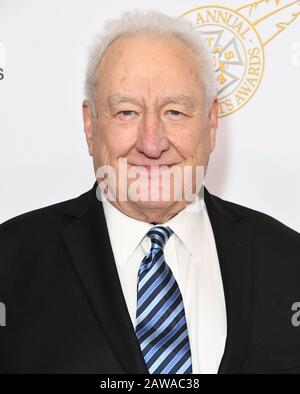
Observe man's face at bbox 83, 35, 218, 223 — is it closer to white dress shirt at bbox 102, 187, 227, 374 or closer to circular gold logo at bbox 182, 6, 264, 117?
white dress shirt at bbox 102, 187, 227, 374

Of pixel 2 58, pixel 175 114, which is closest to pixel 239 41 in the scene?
pixel 175 114

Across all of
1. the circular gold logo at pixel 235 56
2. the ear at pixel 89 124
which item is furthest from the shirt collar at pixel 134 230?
the circular gold logo at pixel 235 56

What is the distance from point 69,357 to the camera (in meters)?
1.33

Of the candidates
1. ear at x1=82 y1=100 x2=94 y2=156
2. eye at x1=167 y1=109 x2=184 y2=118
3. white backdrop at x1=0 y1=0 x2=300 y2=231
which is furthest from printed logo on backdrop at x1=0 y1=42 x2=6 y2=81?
eye at x1=167 y1=109 x2=184 y2=118

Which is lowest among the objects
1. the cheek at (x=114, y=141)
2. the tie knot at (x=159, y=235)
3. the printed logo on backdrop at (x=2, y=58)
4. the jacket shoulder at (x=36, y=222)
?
the tie knot at (x=159, y=235)

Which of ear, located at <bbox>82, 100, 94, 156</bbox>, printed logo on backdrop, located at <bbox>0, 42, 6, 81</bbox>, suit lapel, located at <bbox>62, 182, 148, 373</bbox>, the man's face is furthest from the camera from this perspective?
printed logo on backdrop, located at <bbox>0, 42, 6, 81</bbox>

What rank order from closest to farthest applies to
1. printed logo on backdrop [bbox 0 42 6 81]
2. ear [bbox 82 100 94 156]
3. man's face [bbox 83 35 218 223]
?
man's face [bbox 83 35 218 223], ear [bbox 82 100 94 156], printed logo on backdrop [bbox 0 42 6 81]

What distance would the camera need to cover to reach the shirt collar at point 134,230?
4.75ft

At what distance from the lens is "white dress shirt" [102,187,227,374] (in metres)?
1.38

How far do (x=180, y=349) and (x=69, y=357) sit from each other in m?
0.21

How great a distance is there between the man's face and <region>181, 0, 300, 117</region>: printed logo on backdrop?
1.12 feet

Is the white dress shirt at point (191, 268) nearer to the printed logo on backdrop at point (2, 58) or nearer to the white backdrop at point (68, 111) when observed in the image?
the white backdrop at point (68, 111)

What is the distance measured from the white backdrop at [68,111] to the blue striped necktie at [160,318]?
443 mm
